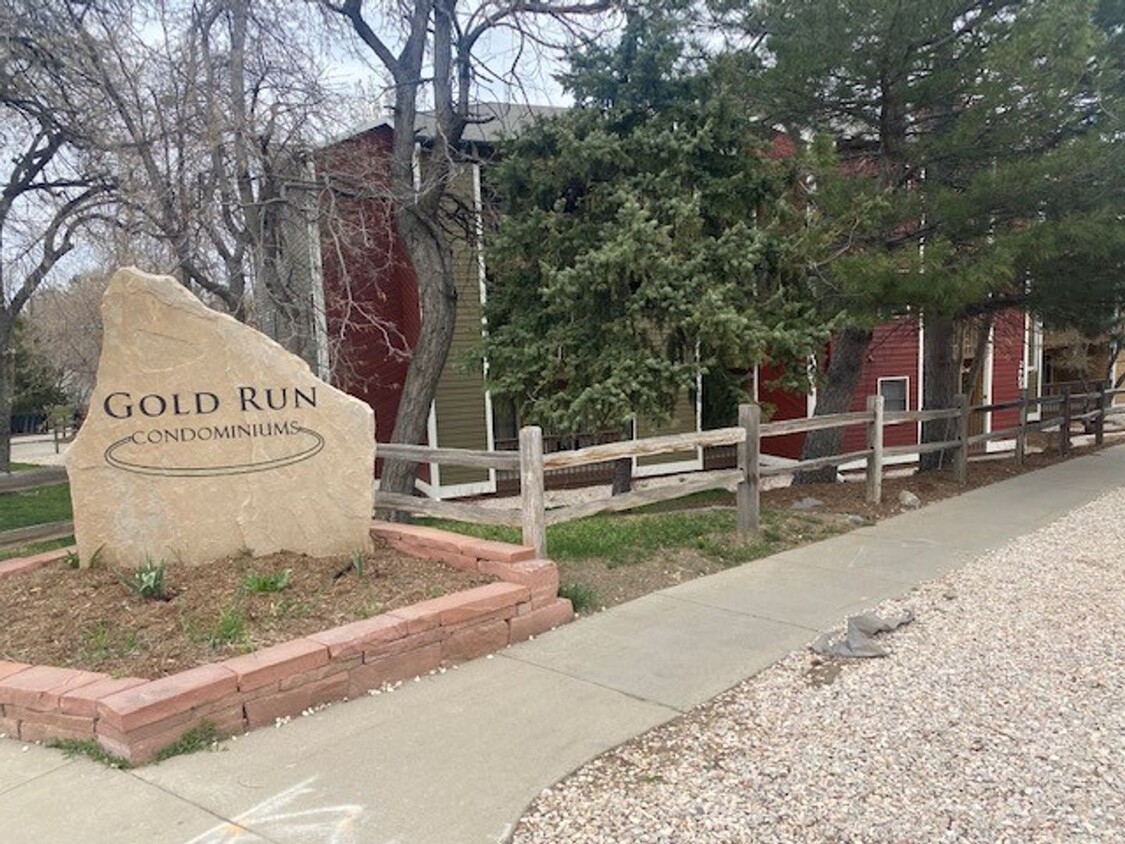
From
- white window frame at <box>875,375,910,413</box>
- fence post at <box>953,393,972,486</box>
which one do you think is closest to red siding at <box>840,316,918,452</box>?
white window frame at <box>875,375,910,413</box>

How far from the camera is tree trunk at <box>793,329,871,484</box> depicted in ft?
36.2

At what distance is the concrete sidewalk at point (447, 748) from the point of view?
2.91 metres

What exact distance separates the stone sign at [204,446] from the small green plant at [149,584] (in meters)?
0.25

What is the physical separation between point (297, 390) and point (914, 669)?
4.16 m

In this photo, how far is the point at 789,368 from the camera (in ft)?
29.1

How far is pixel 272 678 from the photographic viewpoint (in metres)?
3.72

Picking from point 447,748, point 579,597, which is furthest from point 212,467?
point 447,748

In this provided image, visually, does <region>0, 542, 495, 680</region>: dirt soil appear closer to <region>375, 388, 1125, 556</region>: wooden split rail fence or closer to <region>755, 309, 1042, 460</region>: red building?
<region>375, 388, 1125, 556</region>: wooden split rail fence

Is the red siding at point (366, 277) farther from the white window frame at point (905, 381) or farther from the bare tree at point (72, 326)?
the white window frame at point (905, 381)

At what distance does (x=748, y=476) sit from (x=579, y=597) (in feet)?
8.37

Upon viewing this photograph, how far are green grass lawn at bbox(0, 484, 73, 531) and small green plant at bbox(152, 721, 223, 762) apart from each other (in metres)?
7.43

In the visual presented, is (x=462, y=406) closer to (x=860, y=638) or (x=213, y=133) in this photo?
(x=213, y=133)

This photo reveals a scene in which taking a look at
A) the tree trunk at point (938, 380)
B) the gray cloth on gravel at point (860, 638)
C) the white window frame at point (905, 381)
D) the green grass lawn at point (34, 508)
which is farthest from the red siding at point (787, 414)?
the green grass lawn at point (34, 508)

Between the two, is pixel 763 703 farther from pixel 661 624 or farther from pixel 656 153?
pixel 656 153
